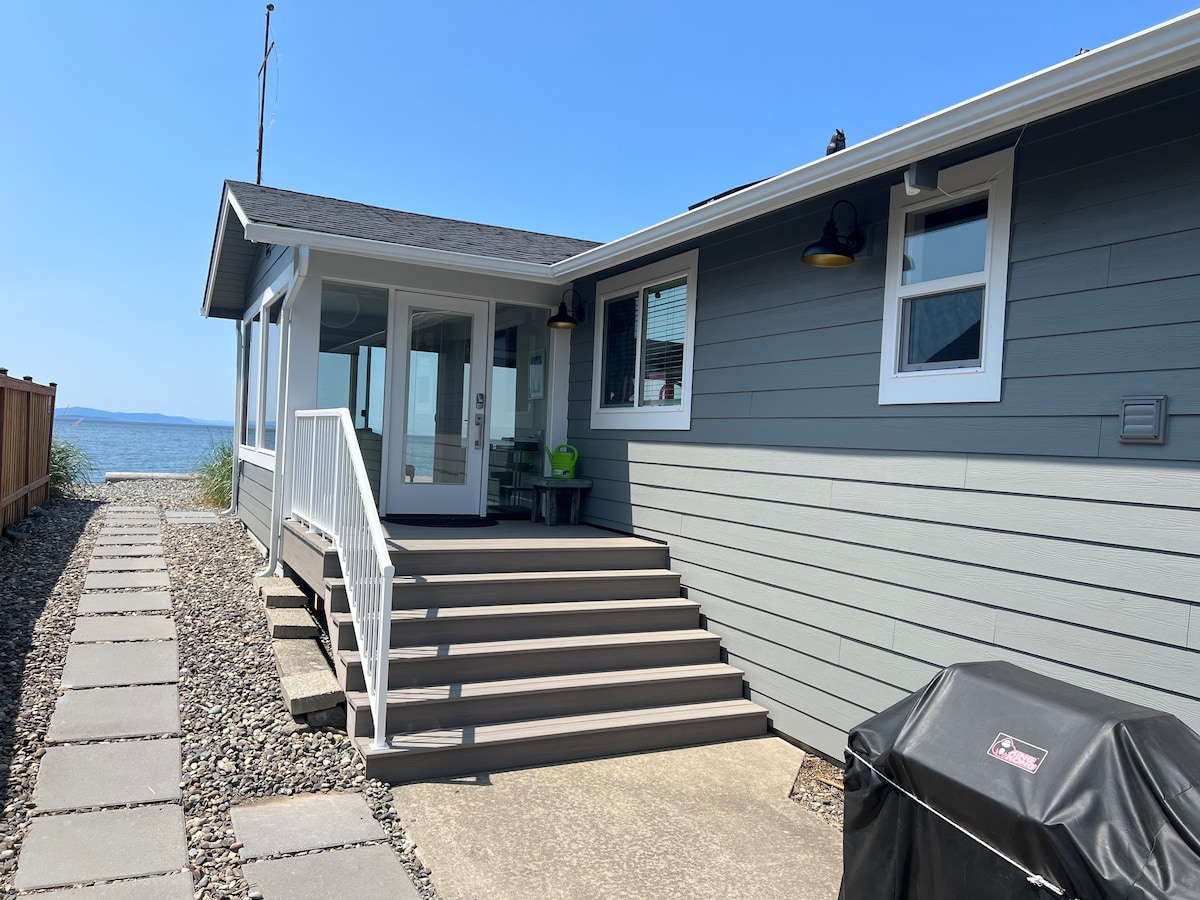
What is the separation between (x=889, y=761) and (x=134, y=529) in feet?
27.4

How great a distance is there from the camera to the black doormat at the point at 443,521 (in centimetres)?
571

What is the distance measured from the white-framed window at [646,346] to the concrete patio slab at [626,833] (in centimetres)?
221

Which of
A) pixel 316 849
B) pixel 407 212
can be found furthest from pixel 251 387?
pixel 316 849

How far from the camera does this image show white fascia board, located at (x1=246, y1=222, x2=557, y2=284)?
5.02 metres

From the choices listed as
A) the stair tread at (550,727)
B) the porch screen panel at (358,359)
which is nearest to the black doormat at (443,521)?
the porch screen panel at (358,359)

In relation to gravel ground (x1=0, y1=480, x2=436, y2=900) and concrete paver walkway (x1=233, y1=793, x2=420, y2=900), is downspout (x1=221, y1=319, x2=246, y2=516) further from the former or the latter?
concrete paver walkway (x1=233, y1=793, x2=420, y2=900)

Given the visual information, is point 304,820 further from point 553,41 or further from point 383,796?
point 553,41

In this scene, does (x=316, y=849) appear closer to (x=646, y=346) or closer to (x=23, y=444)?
(x=646, y=346)

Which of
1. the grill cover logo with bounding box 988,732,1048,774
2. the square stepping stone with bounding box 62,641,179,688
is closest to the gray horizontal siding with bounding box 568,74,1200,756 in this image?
the grill cover logo with bounding box 988,732,1048,774

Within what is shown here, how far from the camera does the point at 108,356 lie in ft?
164

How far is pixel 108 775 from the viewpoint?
121 inches

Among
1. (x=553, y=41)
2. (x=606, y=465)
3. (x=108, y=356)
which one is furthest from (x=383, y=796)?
(x=108, y=356)

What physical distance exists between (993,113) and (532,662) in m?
3.03

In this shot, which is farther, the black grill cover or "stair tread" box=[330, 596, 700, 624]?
"stair tread" box=[330, 596, 700, 624]
